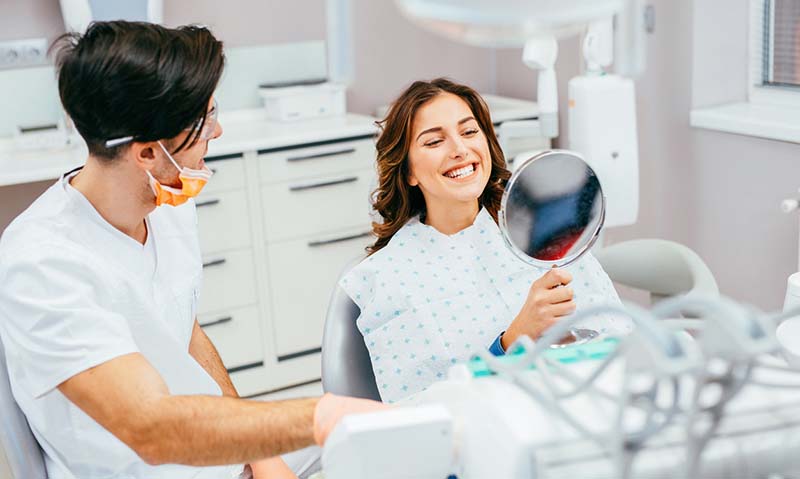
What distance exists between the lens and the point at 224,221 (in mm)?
2941

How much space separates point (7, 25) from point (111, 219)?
1902mm

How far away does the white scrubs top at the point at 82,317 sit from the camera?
127 centimetres

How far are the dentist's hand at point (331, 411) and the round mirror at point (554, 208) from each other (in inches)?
16.7

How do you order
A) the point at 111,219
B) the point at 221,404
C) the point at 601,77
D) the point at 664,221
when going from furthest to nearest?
the point at 664,221, the point at 601,77, the point at 111,219, the point at 221,404

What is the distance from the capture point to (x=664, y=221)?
10.6ft

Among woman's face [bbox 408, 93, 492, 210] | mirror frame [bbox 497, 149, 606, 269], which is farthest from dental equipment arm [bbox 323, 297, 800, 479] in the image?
woman's face [bbox 408, 93, 492, 210]

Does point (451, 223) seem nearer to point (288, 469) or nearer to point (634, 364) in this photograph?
point (288, 469)

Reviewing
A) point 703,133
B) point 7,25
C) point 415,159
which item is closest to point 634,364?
point 415,159

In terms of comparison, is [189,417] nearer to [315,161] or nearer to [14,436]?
[14,436]

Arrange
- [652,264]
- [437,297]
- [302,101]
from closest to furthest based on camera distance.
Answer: [437,297] → [652,264] → [302,101]

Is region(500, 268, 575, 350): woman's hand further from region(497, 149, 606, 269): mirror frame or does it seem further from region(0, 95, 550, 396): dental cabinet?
region(0, 95, 550, 396): dental cabinet

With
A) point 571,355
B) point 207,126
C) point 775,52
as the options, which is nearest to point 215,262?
point 207,126

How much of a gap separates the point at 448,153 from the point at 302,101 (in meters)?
1.62

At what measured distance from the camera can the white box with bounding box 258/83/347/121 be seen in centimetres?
331
